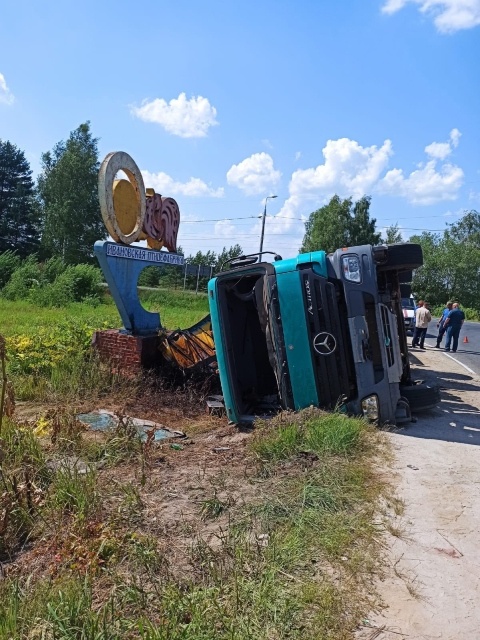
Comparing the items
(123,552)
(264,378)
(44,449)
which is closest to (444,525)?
(123,552)

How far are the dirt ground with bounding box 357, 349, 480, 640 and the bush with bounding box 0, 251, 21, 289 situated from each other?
29359mm

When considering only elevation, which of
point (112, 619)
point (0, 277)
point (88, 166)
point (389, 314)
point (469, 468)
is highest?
point (88, 166)

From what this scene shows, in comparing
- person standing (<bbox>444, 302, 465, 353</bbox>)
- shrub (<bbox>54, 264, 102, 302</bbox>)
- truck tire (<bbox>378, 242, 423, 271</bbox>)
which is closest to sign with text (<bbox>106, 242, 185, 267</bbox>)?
truck tire (<bbox>378, 242, 423, 271</bbox>)

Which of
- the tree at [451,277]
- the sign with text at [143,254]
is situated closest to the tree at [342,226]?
the tree at [451,277]

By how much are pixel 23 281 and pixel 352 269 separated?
25.9 m

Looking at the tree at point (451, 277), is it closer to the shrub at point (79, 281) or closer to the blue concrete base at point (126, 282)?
the shrub at point (79, 281)

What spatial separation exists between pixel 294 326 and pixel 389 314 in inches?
44.9

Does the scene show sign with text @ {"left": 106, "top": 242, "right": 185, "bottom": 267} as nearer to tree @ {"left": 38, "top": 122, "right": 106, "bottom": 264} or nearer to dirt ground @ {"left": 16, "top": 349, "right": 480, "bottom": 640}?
dirt ground @ {"left": 16, "top": 349, "right": 480, "bottom": 640}

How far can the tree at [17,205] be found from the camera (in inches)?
2030

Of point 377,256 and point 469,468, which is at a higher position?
point 377,256

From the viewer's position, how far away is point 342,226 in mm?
50062

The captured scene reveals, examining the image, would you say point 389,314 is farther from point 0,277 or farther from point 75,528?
point 0,277

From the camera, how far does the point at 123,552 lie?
9.30 ft

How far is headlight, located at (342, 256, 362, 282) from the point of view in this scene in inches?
216
